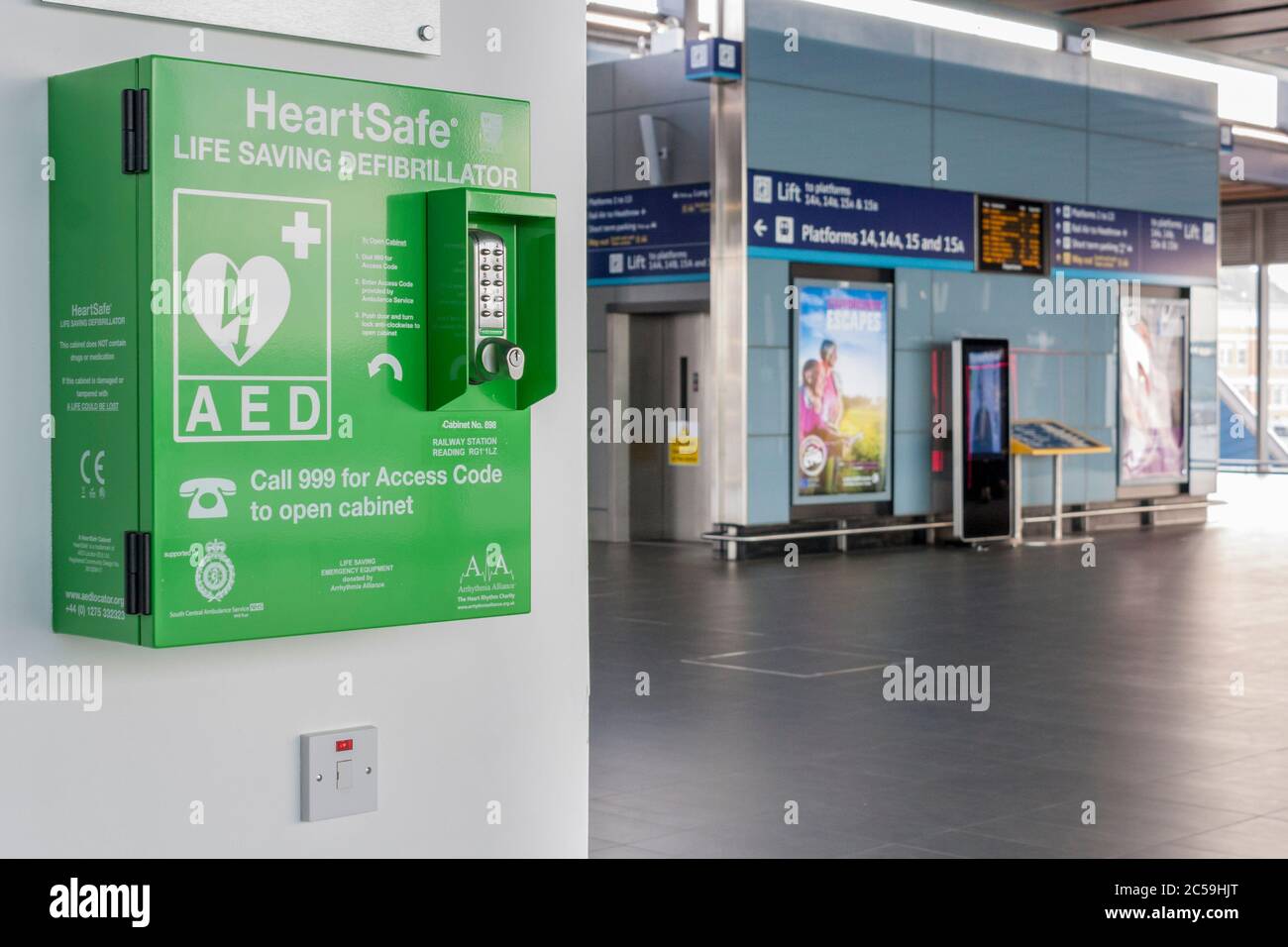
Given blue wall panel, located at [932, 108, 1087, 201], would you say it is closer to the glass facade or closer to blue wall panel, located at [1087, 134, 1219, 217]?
blue wall panel, located at [1087, 134, 1219, 217]

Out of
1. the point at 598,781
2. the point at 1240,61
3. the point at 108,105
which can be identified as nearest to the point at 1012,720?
the point at 598,781

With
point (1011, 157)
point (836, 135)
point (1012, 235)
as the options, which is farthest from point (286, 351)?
point (1011, 157)

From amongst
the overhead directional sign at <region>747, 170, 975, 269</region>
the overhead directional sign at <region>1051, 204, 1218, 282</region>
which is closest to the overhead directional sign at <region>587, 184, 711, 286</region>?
the overhead directional sign at <region>747, 170, 975, 269</region>

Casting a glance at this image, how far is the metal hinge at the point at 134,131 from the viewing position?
3.01 metres

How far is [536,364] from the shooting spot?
141 inches

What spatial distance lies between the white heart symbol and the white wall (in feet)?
0.91

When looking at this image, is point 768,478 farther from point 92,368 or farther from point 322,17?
point 92,368

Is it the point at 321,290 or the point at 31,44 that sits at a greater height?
the point at 31,44

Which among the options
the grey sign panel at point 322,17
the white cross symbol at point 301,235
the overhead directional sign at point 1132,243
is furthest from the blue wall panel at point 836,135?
the white cross symbol at point 301,235

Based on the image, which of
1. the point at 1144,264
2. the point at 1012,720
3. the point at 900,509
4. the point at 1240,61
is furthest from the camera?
the point at 1240,61

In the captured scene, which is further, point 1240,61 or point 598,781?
point 1240,61
